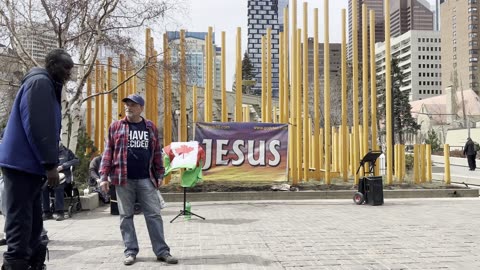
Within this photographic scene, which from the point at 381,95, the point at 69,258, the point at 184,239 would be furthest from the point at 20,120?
the point at 381,95

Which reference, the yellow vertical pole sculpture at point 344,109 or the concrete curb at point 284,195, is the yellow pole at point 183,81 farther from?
the yellow vertical pole sculpture at point 344,109

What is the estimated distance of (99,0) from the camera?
11.5 metres

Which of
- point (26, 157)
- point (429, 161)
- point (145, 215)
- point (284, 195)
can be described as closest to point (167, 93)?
A: point (284, 195)

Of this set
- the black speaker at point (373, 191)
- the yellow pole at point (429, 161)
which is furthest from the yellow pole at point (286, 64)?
the yellow pole at point (429, 161)

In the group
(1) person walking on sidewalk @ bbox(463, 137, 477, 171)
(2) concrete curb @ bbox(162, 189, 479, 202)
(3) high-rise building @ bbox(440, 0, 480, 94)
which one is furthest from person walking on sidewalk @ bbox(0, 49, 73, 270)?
(3) high-rise building @ bbox(440, 0, 480, 94)

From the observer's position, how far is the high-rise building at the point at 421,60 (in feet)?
454

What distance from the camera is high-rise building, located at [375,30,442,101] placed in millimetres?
138250

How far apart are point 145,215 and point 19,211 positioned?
74.0 inches

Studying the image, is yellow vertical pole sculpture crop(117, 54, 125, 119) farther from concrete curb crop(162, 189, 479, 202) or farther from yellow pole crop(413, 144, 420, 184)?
yellow pole crop(413, 144, 420, 184)

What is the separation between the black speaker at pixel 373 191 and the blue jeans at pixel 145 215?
6.89 meters

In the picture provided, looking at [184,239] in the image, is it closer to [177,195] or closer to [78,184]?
[177,195]

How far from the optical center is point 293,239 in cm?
673

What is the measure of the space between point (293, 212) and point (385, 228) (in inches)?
104

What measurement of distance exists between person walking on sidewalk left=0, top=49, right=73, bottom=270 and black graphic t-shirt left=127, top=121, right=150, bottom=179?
1.62 metres
